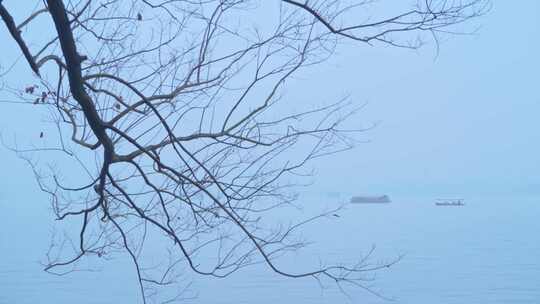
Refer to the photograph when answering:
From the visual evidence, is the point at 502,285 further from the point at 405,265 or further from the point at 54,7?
the point at 54,7

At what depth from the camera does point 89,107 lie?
331 cm

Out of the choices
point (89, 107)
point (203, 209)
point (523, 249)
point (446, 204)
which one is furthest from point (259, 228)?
point (446, 204)

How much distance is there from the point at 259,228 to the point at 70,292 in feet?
76.4

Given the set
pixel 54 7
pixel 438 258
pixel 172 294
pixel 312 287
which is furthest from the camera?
pixel 438 258

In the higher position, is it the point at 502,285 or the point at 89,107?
the point at 502,285

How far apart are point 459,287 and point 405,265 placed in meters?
5.30

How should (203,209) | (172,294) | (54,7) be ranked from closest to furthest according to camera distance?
(54,7) < (203,209) < (172,294)

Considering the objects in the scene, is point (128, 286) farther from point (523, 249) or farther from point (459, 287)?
point (523, 249)

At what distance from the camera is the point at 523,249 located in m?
39.6

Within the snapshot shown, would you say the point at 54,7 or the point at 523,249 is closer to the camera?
→ the point at 54,7

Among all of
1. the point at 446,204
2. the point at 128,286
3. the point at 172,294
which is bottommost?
the point at 172,294

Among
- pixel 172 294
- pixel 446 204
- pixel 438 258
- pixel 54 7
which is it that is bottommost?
pixel 54 7

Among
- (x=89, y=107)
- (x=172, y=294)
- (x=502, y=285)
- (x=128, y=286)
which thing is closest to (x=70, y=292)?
(x=128, y=286)

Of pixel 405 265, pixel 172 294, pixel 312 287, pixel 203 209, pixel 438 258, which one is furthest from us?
pixel 438 258
